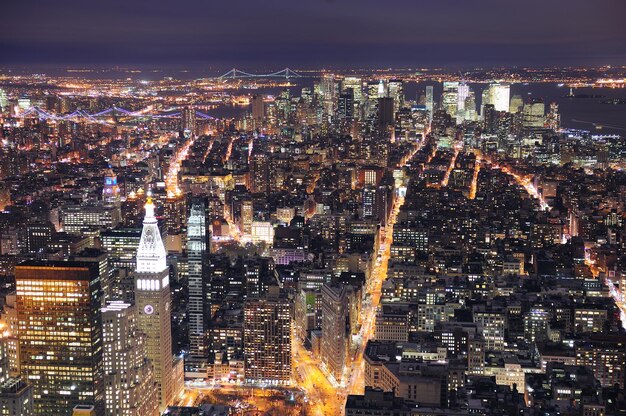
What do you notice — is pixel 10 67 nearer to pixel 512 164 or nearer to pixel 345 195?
pixel 345 195

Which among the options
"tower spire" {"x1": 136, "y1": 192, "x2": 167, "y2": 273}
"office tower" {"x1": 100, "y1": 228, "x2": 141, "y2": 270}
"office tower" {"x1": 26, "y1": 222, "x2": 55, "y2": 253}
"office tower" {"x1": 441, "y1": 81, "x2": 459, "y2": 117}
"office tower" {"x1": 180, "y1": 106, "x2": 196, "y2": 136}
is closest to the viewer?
"tower spire" {"x1": 136, "y1": 192, "x2": 167, "y2": 273}

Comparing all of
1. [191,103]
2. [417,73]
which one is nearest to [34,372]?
[191,103]

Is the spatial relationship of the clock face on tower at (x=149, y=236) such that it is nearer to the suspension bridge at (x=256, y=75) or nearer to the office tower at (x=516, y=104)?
the suspension bridge at (x=256, y=75)

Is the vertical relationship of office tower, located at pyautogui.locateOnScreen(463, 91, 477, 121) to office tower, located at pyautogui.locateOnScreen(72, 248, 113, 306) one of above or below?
above

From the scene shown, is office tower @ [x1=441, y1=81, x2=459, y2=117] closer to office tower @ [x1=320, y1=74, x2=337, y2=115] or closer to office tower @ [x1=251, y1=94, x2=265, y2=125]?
office tower @ [x1=320, y1=74, x2=337, y2=115]

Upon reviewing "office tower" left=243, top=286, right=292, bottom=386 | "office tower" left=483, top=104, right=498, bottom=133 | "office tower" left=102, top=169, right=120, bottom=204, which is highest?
"office tower" left=483, top=104, right=498, bottom=133

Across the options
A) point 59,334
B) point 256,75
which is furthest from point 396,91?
point 59,334

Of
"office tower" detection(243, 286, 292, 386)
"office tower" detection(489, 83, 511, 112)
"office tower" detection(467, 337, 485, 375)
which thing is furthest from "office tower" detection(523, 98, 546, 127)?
"office tower" detection(243, 286, 292, 386)

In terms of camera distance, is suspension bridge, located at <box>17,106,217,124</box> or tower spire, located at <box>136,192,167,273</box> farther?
suspension bridge, located at <box>17,106,217,124</box>
